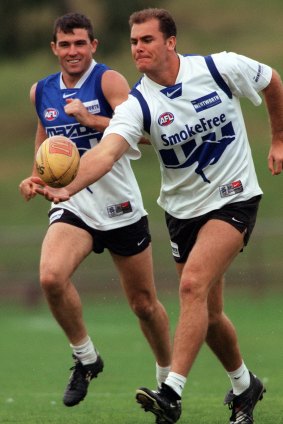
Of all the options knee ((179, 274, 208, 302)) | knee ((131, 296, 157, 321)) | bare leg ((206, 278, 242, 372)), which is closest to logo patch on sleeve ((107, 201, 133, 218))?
knee ((131, 296, 157, 321))

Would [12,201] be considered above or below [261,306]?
below

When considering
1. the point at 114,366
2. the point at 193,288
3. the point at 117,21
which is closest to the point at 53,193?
the point at 193,288

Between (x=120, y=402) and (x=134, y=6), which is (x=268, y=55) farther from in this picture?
(x=120, y=402)

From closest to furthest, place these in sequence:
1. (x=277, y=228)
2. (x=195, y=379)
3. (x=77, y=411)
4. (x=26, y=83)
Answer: (x=77, y=411), (x=195, y=379), (x=277, y=228), (x=26, y=83)

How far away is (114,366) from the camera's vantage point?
54.4 feet

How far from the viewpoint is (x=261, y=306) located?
23.8 metres

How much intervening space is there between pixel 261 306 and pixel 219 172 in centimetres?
1460

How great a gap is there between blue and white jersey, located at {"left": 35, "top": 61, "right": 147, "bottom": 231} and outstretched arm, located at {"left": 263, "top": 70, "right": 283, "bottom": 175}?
3.92 ft

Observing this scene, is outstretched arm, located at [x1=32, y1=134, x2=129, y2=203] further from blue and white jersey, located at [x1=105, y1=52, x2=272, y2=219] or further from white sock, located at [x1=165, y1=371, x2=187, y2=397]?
white sock, located at [x1=165, y1=371, x2=187, y2=397]

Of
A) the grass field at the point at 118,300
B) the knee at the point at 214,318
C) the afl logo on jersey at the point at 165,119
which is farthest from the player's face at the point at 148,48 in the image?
the grass field at the point at 118,300

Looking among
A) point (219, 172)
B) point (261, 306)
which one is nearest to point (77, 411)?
point (219, 172)

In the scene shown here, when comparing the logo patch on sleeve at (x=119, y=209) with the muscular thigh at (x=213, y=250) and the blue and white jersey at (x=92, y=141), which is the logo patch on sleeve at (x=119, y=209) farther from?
the muscular thigh at (x=213, y=250)

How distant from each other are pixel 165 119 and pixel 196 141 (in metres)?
0.27

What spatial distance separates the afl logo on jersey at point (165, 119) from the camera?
9250mm
